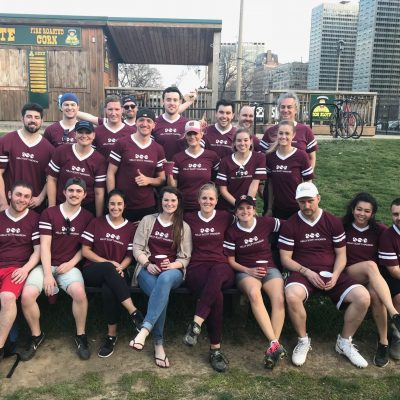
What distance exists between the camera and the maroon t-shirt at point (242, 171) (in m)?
4.62

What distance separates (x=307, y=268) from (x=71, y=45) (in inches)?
507

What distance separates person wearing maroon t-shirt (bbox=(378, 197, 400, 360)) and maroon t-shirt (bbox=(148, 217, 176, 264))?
1.98 meters

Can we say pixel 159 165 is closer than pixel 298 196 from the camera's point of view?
No

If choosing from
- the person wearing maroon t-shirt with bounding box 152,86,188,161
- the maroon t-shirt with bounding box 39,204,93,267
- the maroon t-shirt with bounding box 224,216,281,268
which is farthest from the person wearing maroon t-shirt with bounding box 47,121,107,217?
the maroon t-shirt with bounding box 224,216,281,268

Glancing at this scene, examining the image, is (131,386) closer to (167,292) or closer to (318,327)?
(167,292)

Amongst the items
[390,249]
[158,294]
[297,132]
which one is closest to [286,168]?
[297,132]

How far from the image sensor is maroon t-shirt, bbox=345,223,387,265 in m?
4.16

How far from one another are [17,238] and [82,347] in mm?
1193

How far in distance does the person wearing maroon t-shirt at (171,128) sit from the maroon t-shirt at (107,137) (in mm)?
388

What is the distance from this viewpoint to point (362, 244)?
4176mm

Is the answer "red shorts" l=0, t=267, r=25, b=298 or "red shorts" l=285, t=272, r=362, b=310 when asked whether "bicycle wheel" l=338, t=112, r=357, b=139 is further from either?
"red shorts" l=0, t=267, r=25, b=298

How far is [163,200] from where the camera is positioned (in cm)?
417

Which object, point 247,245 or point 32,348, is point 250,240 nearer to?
point 247,245

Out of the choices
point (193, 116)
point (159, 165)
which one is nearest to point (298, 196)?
point (159, 165)
